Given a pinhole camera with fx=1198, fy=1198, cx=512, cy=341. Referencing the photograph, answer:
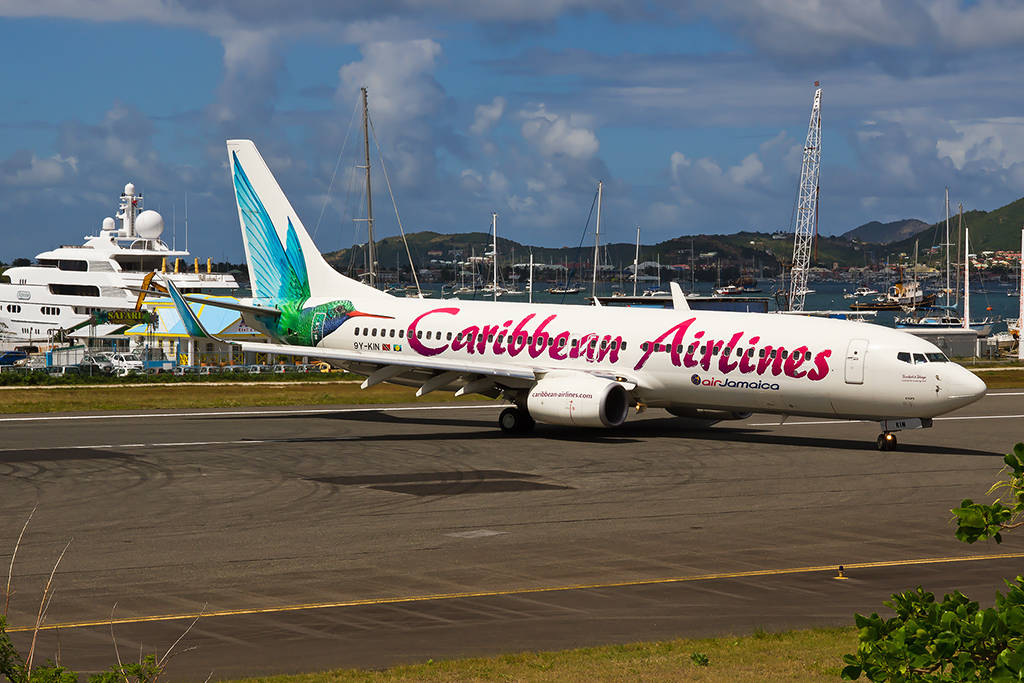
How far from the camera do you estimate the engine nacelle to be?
37719mm

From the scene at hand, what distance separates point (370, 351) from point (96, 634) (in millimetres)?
29741

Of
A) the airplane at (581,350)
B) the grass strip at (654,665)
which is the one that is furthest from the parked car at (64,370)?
the grass strip at (654,665)

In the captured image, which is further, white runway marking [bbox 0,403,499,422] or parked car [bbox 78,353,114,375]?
parked car [bbox 78,353,114,375]

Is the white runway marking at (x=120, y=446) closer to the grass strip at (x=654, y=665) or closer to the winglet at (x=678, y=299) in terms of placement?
the winglet at (x=678, y=299)

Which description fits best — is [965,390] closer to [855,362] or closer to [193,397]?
[855,362]

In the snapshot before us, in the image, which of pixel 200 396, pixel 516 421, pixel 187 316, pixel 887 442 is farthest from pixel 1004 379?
pixel 187 316

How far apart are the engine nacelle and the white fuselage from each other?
100cm

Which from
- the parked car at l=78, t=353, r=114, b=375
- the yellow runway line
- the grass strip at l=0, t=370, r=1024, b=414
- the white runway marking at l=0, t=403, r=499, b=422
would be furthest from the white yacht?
the yellow runway line

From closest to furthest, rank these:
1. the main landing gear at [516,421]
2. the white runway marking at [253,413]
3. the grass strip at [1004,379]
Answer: the main landing gear at [516,421], the white runway marking at [253,413], the grass strip at [1004,379]

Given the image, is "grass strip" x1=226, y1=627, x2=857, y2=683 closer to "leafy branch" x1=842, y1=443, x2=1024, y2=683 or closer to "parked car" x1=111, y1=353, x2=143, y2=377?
"leafy branch" x1=842, y1=443, x2=1024, y2=683

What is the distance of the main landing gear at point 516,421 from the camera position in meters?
41.4

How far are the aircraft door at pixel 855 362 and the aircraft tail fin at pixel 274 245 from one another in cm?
1939

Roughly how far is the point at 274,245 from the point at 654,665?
36985mm

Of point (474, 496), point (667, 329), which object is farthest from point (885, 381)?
point (474, 496)
